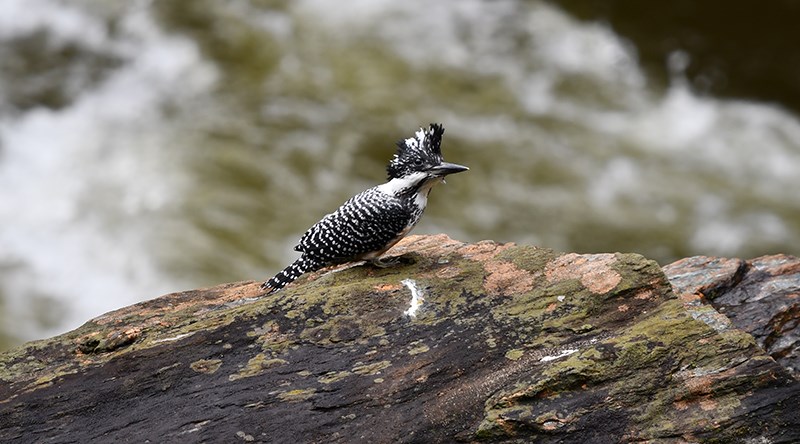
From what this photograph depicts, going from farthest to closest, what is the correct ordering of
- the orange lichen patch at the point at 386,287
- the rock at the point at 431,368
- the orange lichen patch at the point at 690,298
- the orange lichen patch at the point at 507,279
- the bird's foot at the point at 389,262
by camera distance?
the bird's foot at the point at 389,262 < the orange lichen patch at the point at 690,298 < the orange lichen patch at the point at 386,287 < the orange lichen patch at the point at 507,279 < the rock at the point at 431,368

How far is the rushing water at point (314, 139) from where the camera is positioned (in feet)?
45.9

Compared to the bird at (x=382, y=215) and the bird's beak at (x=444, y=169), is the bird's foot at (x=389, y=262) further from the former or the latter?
the bird's beak at (x=444, y=169)

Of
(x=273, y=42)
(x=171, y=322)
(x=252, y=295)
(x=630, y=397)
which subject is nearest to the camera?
(x=630, y=397)

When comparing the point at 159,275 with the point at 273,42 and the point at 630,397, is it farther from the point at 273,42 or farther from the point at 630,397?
the point at 630,397

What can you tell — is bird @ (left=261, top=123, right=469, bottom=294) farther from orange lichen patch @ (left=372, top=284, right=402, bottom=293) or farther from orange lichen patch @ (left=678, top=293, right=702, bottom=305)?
orange lichen patch @ (left=678, top=293, right=702, bottom=305)

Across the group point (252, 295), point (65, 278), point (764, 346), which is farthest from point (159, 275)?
point (764, 346)

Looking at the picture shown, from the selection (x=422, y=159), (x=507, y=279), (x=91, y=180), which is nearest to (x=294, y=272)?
(x=422, y=159)

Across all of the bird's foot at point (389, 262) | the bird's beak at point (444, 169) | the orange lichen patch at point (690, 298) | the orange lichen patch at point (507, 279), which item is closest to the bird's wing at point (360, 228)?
A: the bird's foot at point (389, 262)

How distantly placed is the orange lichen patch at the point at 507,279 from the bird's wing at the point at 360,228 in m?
0.71

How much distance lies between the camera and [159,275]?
536 inches

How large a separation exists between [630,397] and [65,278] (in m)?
9.93

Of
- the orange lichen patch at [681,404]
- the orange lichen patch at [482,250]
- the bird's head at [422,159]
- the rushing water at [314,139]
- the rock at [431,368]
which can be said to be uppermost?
the rushing water at [314,139]

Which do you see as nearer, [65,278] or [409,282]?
[409,282]

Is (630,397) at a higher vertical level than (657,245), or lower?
lower
